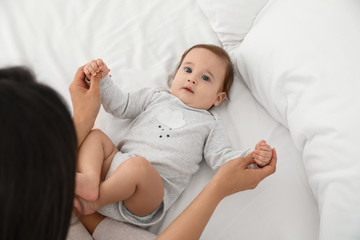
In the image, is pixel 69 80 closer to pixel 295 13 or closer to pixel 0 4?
pixel 0 4

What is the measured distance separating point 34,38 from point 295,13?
37.5 inches

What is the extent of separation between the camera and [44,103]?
50cm

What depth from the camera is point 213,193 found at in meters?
0.93

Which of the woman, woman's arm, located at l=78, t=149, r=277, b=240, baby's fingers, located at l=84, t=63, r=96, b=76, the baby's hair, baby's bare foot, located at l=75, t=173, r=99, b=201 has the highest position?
the woman

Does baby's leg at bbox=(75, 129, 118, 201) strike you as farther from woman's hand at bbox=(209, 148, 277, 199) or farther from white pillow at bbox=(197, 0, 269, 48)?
white pillow at bbox=(197, 0, 269, 48)

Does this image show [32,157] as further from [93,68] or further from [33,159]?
[93,68]

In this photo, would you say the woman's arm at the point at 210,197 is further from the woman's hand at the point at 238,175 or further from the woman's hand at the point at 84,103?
the woman's hand at the point at 84,103

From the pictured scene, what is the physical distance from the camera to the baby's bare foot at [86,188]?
2.97ft

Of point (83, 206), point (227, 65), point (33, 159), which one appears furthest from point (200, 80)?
point (33, 159)

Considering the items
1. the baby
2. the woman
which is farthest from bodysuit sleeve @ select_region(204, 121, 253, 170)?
the woman

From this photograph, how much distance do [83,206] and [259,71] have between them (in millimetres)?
714

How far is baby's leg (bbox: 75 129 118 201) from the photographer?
2.97ft

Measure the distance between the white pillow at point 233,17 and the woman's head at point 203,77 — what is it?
0.40 ft

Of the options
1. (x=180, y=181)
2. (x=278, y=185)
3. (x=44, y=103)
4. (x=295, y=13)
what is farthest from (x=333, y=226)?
(x=44, y=103)
